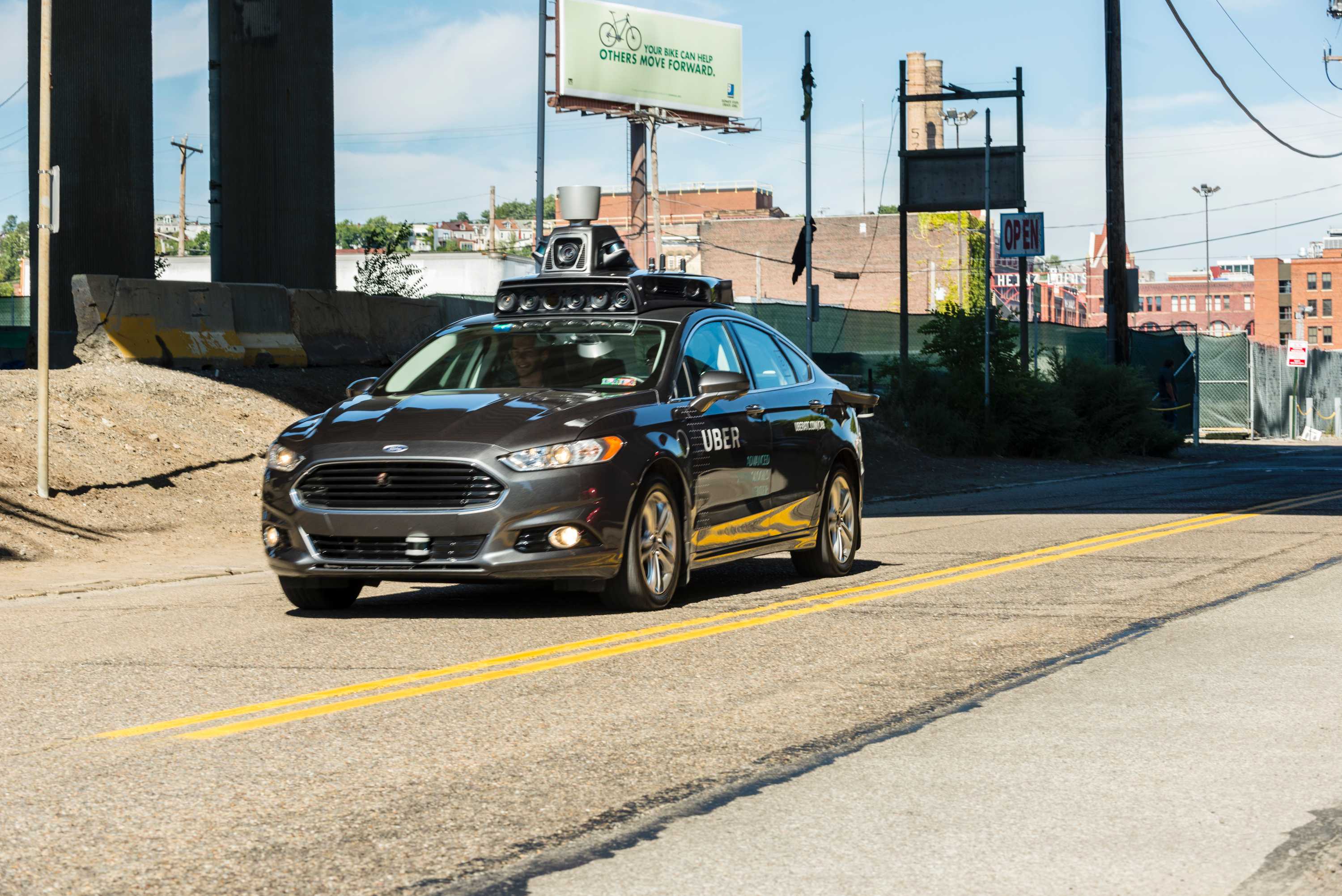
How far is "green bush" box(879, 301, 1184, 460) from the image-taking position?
2920 centimetres

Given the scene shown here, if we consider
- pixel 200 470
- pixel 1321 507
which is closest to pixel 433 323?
pixel 200 470

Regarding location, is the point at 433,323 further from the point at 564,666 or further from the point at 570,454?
the point at 564,666

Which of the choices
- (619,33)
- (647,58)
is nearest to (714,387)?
(619,33)

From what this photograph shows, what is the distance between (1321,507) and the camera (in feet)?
58.1

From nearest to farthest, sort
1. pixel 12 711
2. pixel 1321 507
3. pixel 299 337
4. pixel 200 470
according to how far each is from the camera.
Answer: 1. pixel 12 711
2. pixel 200 470
3. pixel 1321 507
4. pixel 299 337

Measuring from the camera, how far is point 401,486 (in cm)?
886

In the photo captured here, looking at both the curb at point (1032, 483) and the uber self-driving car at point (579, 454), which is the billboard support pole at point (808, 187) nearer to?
the curb at point (1032, 483)

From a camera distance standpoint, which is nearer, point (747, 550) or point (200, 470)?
point (747, 550)

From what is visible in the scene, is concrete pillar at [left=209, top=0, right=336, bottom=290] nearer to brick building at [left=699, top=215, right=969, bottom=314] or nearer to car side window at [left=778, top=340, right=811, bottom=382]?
car side window at [left=778, top=340, right=811, bottom=382]

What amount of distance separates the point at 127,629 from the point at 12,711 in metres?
2.51

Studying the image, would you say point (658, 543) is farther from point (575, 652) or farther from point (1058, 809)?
point (1058, 809)

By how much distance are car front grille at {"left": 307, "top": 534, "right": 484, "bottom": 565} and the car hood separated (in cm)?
51

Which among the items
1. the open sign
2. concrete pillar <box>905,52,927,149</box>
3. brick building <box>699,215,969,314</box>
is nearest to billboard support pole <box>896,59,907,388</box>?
the open sign

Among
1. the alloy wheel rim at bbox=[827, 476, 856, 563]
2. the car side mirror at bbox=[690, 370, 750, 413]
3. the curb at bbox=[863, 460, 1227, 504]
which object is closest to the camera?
the car side mirror at bbox=[690, 370, 750, 413]
